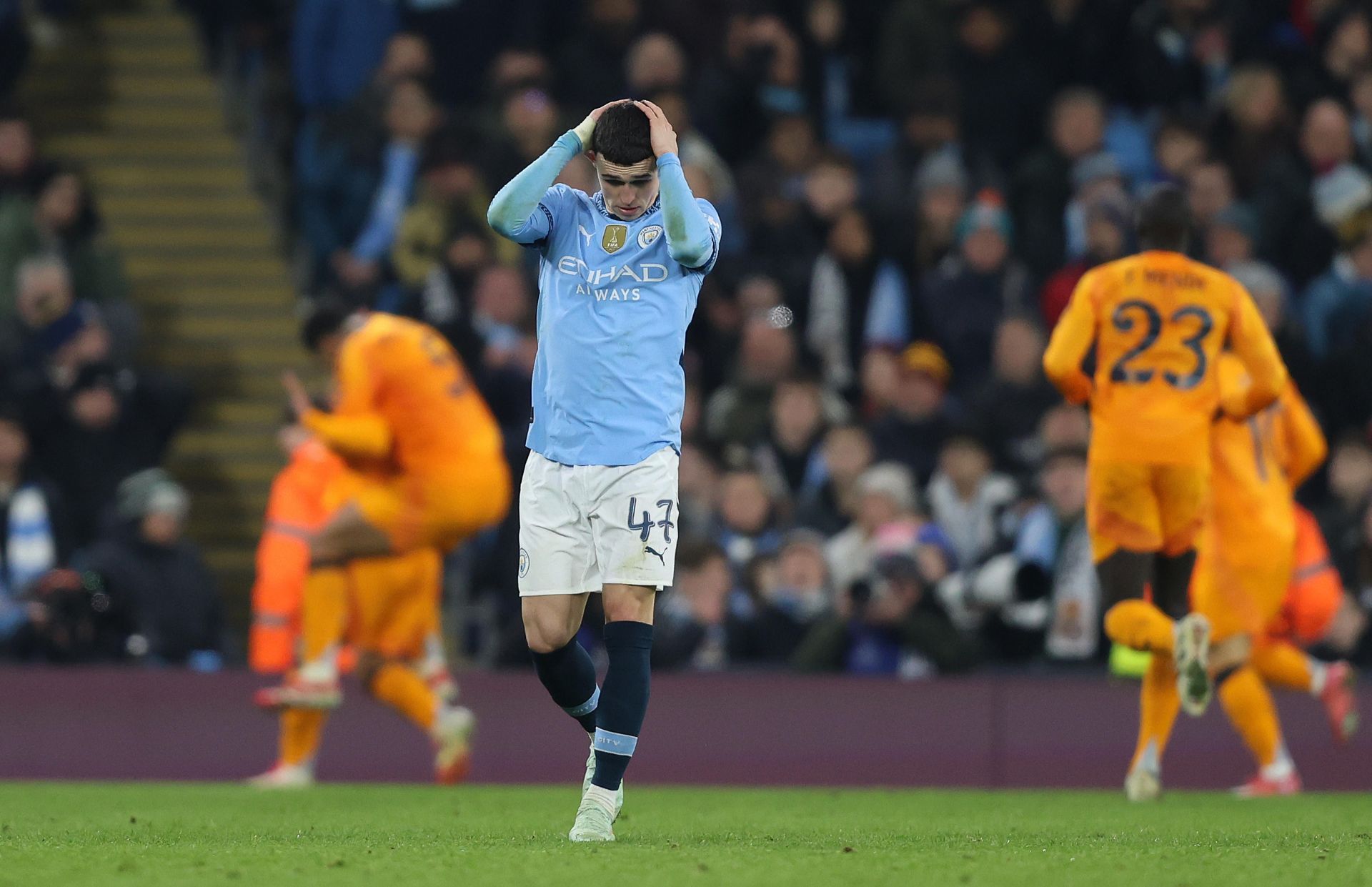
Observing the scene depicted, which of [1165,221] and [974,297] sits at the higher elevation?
[1165,221]

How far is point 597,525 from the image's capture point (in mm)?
7086

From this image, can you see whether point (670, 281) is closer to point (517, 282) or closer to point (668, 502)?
point (668, 502)

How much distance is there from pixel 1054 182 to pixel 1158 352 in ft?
18.5

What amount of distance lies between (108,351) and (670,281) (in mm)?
7986

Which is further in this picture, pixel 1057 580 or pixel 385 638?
pixel 1057 580

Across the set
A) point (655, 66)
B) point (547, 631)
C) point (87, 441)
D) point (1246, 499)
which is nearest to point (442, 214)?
point (655, 66)

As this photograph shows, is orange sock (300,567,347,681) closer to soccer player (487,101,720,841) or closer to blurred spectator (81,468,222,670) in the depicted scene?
blurred spectator (81,468,222,670)

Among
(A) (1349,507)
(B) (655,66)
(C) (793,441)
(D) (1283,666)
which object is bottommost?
(D) (1283,666)

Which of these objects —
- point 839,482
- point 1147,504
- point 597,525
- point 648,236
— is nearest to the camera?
point 597,525

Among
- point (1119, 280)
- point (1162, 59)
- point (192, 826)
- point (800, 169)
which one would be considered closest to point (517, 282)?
point (800, 169)

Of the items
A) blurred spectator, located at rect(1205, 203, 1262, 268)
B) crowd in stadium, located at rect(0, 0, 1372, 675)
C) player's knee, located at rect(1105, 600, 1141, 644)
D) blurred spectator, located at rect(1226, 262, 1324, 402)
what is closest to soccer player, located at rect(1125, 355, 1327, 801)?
player's knee, located at rect(1105, 600, 1141, 644)

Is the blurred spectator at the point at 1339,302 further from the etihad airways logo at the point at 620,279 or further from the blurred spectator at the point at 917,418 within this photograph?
the etihad airways logo at the point at 620,279

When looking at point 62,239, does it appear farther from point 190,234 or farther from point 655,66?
point 655,66

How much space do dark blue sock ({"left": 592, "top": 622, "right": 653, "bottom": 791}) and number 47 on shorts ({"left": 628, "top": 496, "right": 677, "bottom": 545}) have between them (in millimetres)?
279
